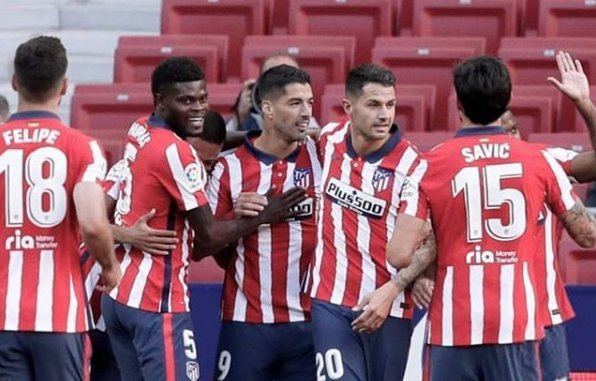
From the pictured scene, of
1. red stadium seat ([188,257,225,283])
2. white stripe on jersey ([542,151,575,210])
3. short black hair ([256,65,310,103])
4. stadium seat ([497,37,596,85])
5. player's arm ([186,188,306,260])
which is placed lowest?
red stadium seat ([188,257,225,283])

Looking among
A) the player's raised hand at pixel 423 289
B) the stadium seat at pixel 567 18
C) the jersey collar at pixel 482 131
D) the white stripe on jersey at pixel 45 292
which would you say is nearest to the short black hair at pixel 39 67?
the white stripe on jersey at pixel 45 292

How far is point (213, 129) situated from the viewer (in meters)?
8.22

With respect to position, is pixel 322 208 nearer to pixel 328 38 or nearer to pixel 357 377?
pixel 357 377

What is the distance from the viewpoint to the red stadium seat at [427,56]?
11.1 m

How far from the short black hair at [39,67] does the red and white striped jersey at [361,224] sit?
1.65 metres

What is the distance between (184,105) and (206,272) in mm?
1804

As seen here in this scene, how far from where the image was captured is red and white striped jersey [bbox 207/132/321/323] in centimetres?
802

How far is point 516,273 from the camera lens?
662 centimetres

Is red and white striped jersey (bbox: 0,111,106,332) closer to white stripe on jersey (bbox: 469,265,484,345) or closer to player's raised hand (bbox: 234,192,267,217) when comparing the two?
player's raised hand (bbox: 234,192,267,217)

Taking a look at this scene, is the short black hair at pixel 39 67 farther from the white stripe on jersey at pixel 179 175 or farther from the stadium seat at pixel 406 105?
the stadium seat at pixel 406 105

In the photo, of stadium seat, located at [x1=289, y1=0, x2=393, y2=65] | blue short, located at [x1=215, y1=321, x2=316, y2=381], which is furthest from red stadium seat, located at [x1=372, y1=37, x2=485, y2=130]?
blue short, located at [x1=215, y1=321, x2=316, y2=381]

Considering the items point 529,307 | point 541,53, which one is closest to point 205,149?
point 529,307

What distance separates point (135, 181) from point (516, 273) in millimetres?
1896

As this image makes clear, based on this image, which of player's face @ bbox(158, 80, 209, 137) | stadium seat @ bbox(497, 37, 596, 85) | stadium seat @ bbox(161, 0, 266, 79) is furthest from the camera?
stadium seat @ bbox(161, 0, 266, 79)
